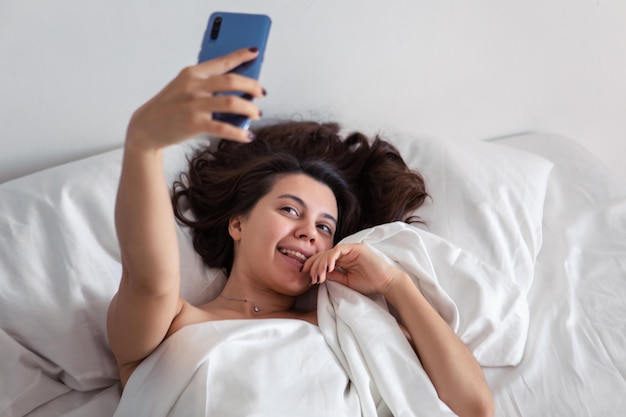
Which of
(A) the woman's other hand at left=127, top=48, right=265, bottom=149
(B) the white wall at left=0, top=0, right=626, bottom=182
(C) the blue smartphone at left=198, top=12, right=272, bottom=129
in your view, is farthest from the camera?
(B) the white wall at left=0, top=0, right=626, bottom=182

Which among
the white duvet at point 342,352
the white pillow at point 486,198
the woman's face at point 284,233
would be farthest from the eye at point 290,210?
the white pillow at point 486,198

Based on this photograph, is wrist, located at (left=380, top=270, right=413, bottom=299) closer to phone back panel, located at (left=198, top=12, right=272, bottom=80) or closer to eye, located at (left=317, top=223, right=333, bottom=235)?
eye, located at (left=317, top=223, right=333, bottom=235)

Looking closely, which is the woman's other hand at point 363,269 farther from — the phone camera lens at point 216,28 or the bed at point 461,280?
the phone camera lens at point 216,28

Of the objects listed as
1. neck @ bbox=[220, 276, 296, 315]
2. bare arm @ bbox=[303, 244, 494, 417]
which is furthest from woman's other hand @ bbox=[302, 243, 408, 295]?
neck @ bbox=[220, 276, 296, 315]

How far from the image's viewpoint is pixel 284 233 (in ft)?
4.10

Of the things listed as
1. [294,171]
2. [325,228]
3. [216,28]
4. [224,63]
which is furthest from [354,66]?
[224,63]

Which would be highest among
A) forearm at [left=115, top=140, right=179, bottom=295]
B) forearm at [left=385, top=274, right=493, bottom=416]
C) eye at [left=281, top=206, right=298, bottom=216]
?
forearm at [left=115, top=140, right=179, bottom=295]

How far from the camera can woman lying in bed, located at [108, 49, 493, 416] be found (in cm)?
81

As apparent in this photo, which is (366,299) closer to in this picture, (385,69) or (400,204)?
(400,204)

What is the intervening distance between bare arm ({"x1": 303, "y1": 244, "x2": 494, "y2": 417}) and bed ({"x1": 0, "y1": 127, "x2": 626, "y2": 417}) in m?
0.07

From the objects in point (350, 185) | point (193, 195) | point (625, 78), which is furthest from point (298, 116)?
point (625, 78)

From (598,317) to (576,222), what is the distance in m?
0.28

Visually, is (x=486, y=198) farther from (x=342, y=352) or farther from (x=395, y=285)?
(x=342, y=352)

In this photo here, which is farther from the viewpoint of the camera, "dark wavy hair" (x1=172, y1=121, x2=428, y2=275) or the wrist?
"dark wavy hair" (x1=172, y1=121, x2=428, y2=275)
